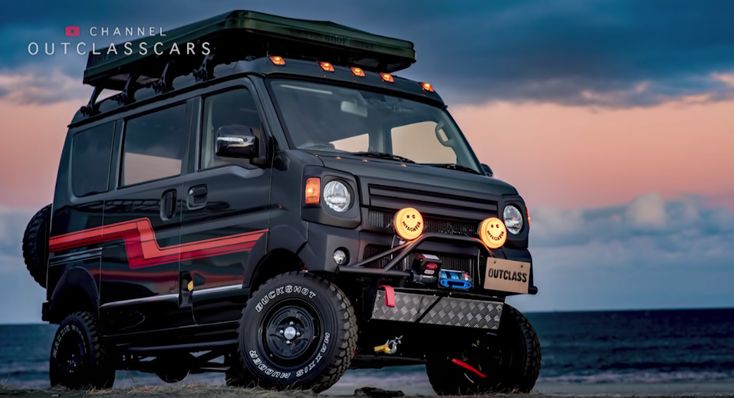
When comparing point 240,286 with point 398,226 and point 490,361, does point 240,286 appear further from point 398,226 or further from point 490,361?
point 490,361

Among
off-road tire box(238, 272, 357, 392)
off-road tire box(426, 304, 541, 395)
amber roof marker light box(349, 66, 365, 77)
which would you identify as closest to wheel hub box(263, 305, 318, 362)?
off-road tire box(238, 272, 357, 392)

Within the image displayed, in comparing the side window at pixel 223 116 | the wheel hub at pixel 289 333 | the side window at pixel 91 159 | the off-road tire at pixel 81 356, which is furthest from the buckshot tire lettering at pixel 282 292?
the side window at pixel 91 159

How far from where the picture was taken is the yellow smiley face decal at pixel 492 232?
9602 mm

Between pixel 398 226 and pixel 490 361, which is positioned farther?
pixel 490 361

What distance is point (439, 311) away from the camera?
920 cm

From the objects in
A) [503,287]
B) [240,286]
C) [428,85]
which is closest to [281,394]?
[240,286]

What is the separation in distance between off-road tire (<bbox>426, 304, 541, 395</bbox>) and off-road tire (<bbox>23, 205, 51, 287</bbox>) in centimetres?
449

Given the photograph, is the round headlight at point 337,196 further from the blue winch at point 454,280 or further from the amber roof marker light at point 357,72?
the amber roof marker light at point 357,72

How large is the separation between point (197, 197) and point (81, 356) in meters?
2.48

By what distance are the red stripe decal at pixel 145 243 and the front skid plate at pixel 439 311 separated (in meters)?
1.22

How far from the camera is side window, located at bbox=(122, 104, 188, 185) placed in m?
10.5

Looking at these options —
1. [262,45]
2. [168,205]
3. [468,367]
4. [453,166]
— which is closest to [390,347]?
[468,367]

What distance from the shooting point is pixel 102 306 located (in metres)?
11.3

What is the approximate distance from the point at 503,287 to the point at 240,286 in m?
2.17
